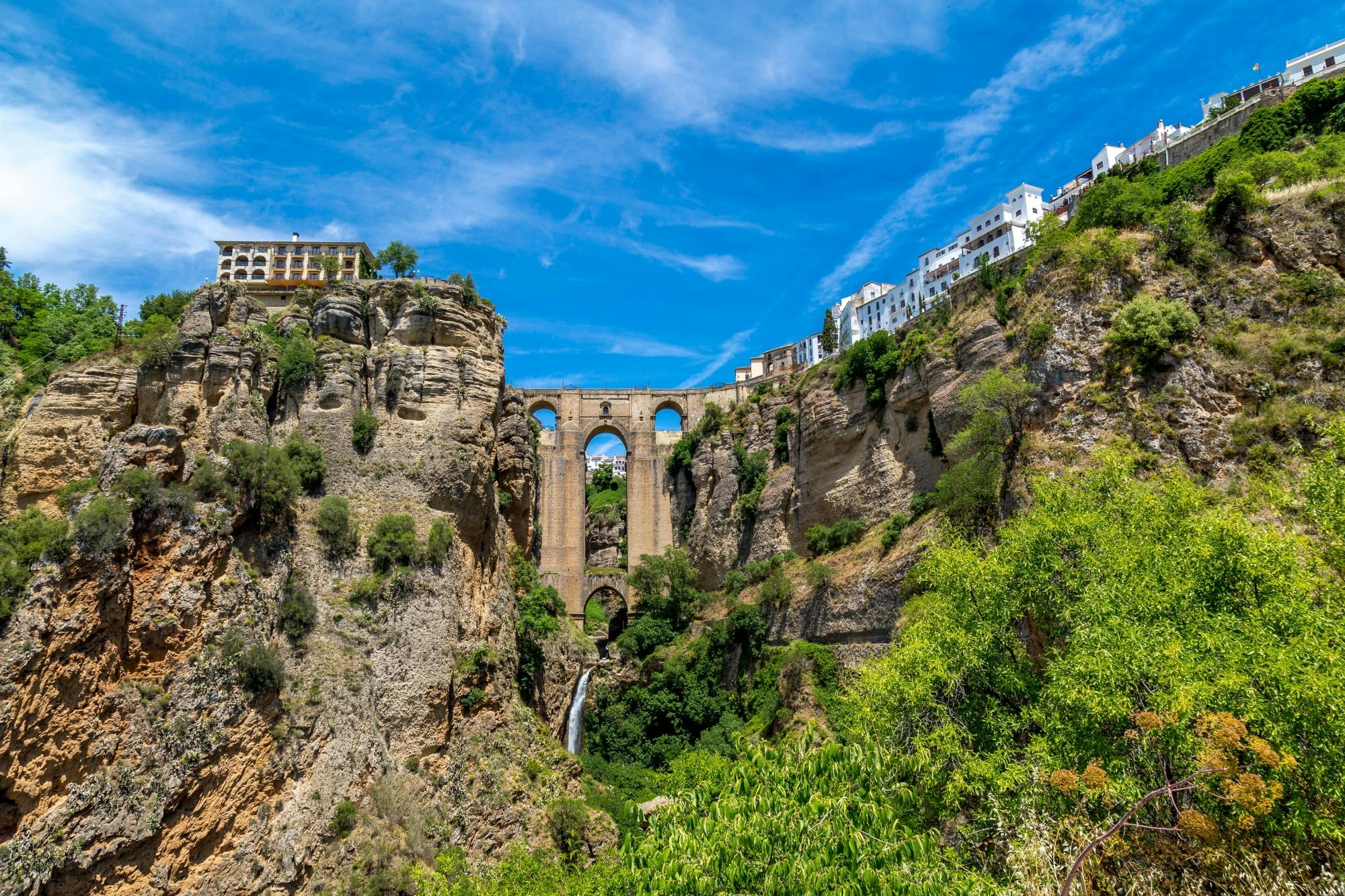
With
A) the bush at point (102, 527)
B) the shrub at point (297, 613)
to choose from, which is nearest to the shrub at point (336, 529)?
the shrub at point (297, 613)

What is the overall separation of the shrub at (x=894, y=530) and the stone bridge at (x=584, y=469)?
2042cm

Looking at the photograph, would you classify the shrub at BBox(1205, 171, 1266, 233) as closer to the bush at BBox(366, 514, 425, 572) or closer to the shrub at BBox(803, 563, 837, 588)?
the shrub at BBox(803, 563, 837, 588)

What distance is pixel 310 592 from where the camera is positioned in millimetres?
28250

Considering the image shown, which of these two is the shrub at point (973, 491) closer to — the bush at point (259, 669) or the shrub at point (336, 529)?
the shrub at point (336, 529)

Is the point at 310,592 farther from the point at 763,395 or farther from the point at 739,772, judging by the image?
the point at 763,395

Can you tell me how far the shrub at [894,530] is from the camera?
3894cm

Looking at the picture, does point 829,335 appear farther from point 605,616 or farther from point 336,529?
point 336,529

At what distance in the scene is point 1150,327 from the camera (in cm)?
2589

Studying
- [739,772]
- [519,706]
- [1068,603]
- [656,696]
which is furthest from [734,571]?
[739,772]

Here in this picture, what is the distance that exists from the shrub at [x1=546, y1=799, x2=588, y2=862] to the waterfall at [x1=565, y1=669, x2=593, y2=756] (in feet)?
32.5

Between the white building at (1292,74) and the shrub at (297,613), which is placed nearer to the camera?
the shrub at (297,613)

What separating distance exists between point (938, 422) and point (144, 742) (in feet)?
107

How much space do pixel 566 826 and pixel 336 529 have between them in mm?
13631

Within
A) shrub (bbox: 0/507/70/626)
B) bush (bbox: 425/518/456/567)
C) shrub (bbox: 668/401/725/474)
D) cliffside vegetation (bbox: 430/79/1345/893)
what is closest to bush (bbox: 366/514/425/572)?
bush (bbox: 425/518/456/567)
